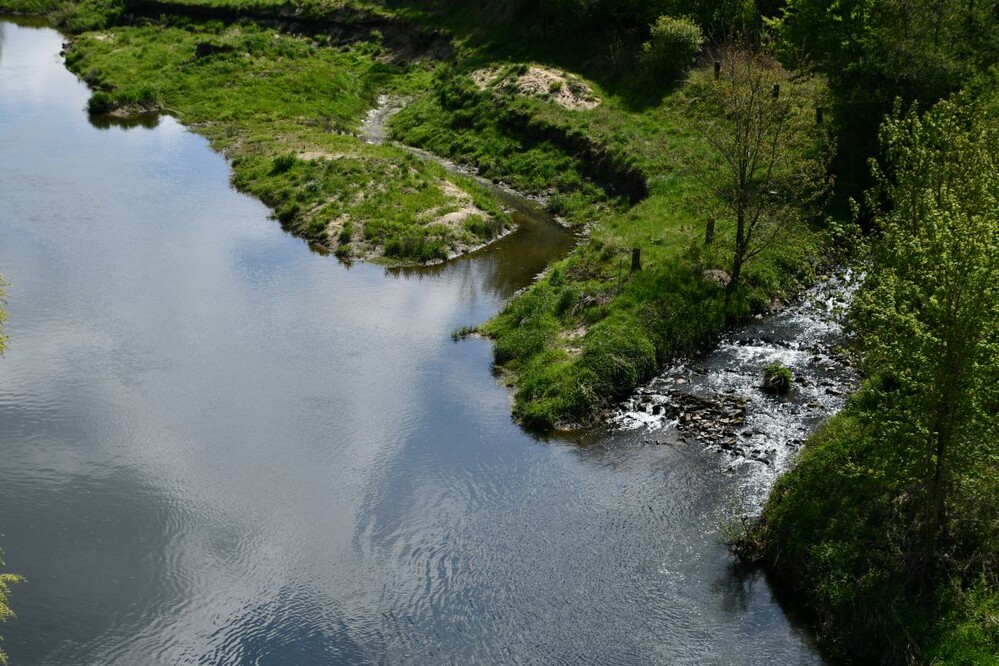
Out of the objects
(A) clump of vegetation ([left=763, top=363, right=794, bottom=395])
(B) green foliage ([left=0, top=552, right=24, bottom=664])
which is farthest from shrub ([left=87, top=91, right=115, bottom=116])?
(A) clump of vegetation ([left=763, top=363, right=794, bottom=395])

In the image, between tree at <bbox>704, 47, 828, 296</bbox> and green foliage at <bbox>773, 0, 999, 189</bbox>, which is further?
green foliage at <bbox>773, 0, 999, 189</bbox>

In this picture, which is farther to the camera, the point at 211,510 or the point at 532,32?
the point at 532,32

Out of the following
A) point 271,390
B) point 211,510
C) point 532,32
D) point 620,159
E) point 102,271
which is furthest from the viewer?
point 532,32

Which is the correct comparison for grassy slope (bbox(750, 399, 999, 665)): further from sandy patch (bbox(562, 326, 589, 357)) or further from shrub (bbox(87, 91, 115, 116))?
shrub (bbox(87, 91, 115, 116))

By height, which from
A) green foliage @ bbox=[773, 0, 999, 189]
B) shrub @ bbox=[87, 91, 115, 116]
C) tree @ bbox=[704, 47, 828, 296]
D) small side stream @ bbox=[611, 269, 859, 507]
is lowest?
shrub @ bbox=[87, 91, 115, 116]

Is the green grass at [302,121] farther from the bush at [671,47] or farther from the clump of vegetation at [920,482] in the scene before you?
the clump of vegetation at [920,482]

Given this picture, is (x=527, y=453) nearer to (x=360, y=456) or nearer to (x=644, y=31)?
(x=360, y=456)

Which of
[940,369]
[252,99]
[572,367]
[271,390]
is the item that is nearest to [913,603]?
[940,369]
